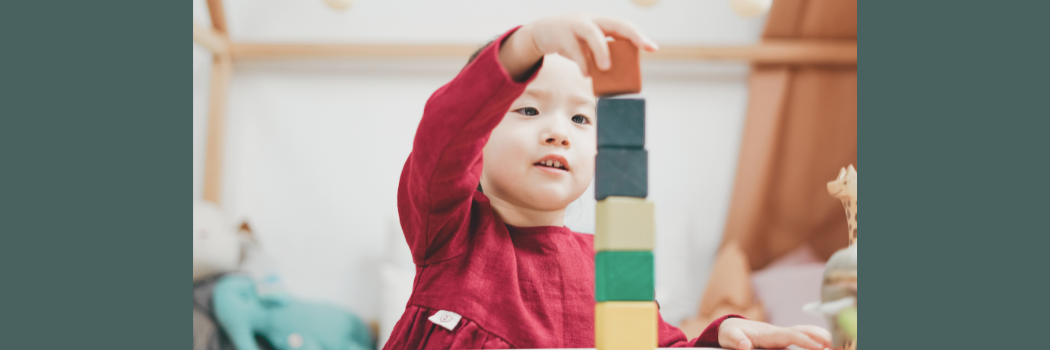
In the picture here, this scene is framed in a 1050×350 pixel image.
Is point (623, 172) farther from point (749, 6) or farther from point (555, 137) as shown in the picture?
point (749, 6)

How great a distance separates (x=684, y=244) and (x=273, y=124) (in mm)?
868

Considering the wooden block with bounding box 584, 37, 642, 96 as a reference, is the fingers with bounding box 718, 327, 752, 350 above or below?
below

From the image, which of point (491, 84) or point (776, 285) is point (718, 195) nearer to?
point (776, 285)

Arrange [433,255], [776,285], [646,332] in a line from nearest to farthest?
[646,332] < [433,255] < [776,285]

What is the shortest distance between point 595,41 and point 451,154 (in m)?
0.12

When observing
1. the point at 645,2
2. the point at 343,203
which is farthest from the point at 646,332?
the point at 343,203

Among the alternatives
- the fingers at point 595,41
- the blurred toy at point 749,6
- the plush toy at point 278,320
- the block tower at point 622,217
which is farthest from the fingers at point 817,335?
the plush toy at point 278,320

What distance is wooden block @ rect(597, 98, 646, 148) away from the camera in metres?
0.44

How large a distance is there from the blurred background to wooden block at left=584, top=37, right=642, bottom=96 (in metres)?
1.06

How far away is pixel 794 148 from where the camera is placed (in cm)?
152

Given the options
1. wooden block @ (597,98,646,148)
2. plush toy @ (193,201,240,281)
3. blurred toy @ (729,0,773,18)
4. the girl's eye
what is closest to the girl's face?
the girl's eye

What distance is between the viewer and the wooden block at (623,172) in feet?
1.44

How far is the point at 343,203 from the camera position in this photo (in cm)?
153

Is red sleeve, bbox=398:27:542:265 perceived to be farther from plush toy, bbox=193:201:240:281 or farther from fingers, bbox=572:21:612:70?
plush toy, bbox=193:201:240:281
